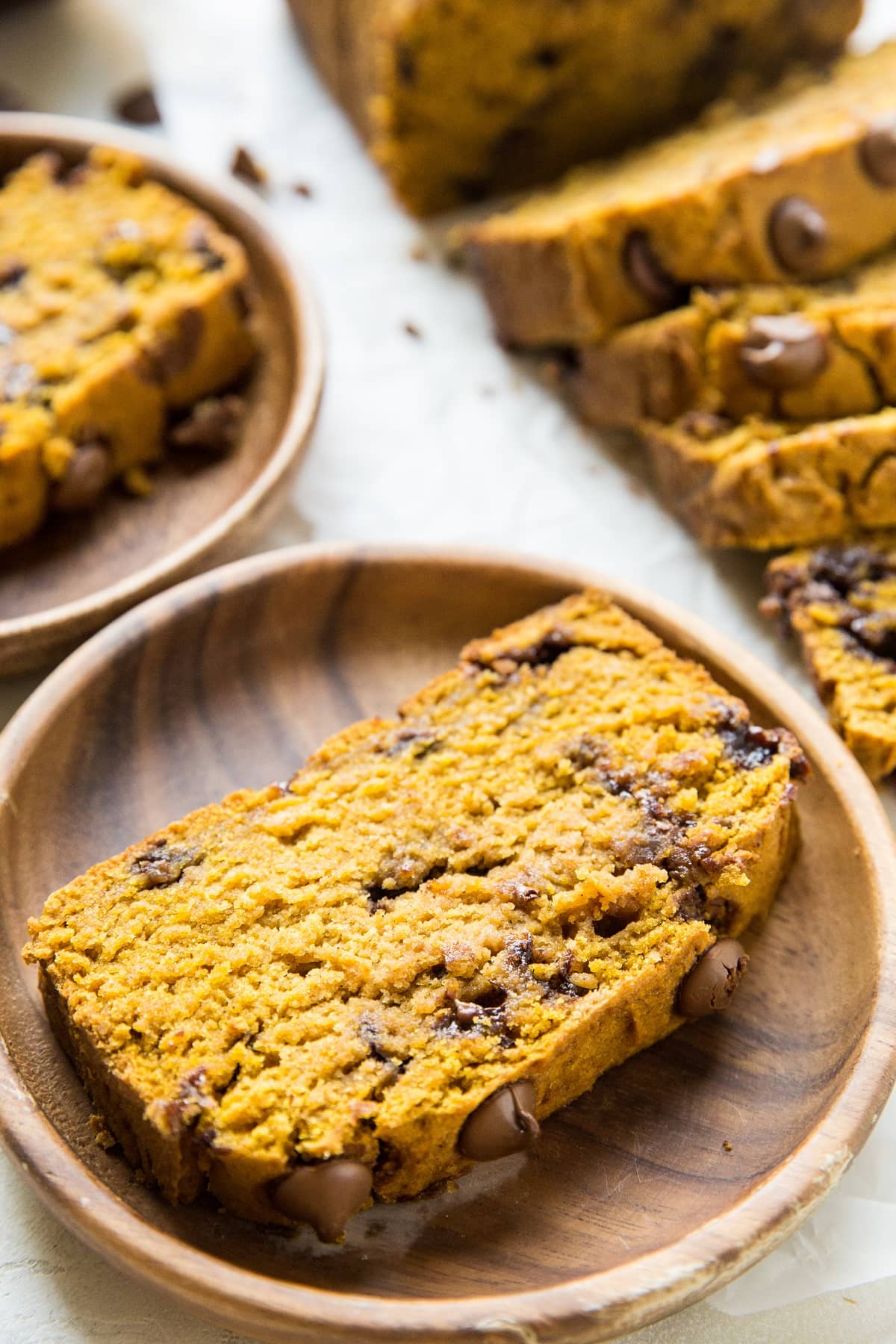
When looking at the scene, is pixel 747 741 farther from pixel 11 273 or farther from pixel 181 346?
pixel 11 273

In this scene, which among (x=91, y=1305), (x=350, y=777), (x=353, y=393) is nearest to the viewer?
(x=91, y=1305)

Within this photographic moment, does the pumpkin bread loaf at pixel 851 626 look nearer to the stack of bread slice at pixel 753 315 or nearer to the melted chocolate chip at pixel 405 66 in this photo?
the stack of bread slice at pixel 753 315

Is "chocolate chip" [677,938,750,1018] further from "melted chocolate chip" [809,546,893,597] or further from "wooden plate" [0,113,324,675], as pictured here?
"wooden plate" [0,113,324,675]

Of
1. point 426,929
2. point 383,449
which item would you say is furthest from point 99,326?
point 426,929

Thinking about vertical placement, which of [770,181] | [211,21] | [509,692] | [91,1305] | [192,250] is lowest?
[91,1305]

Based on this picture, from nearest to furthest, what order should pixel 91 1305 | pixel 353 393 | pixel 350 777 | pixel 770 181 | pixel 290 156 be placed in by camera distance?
pixel 91 1305 < pixel 350 777 < pixel 770 181 < pixel 353 393 < pixel 290 156

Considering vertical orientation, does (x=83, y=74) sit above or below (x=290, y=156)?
above

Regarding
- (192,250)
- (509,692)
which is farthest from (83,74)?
(509,692)

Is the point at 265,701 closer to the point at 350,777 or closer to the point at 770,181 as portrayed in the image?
the point at 350,777
